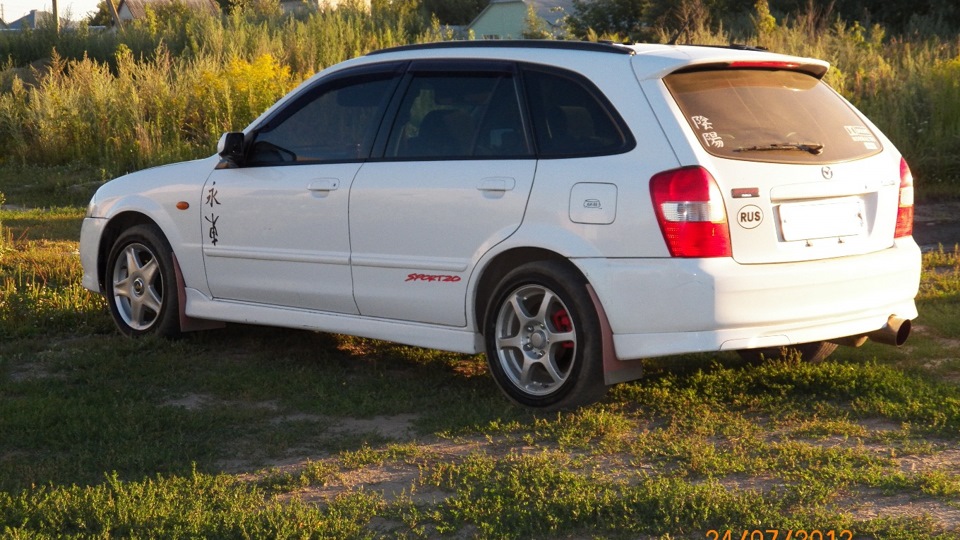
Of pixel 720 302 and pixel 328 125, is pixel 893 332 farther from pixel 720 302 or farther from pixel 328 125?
pixel 328 125

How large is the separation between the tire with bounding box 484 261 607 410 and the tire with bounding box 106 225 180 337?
2386mm

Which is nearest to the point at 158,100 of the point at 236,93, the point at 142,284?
the point at 236,93

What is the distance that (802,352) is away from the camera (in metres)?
6.57

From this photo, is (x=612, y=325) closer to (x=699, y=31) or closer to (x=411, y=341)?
(x=411, y=341)

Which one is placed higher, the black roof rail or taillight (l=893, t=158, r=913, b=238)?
the black roof rail

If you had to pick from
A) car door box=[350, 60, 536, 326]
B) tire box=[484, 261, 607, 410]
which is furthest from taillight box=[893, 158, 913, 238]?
car door box=[350, 60, 536, 326]

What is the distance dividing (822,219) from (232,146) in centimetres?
327

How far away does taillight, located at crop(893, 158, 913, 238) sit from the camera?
19.9 ft

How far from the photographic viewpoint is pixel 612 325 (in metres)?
5.49

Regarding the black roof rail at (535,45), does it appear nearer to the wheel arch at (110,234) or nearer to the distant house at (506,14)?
the wheel arch at (110,234)

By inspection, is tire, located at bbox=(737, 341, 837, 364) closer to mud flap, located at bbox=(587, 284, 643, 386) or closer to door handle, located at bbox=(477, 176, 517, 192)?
mud flap, located at bbox=(587, 284, 643, 386)

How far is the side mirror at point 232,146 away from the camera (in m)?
7.01

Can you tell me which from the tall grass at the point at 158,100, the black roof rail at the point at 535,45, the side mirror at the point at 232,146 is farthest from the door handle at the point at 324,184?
the tall grass at the point at 158,100

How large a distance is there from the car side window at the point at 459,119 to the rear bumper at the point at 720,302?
869 mm
